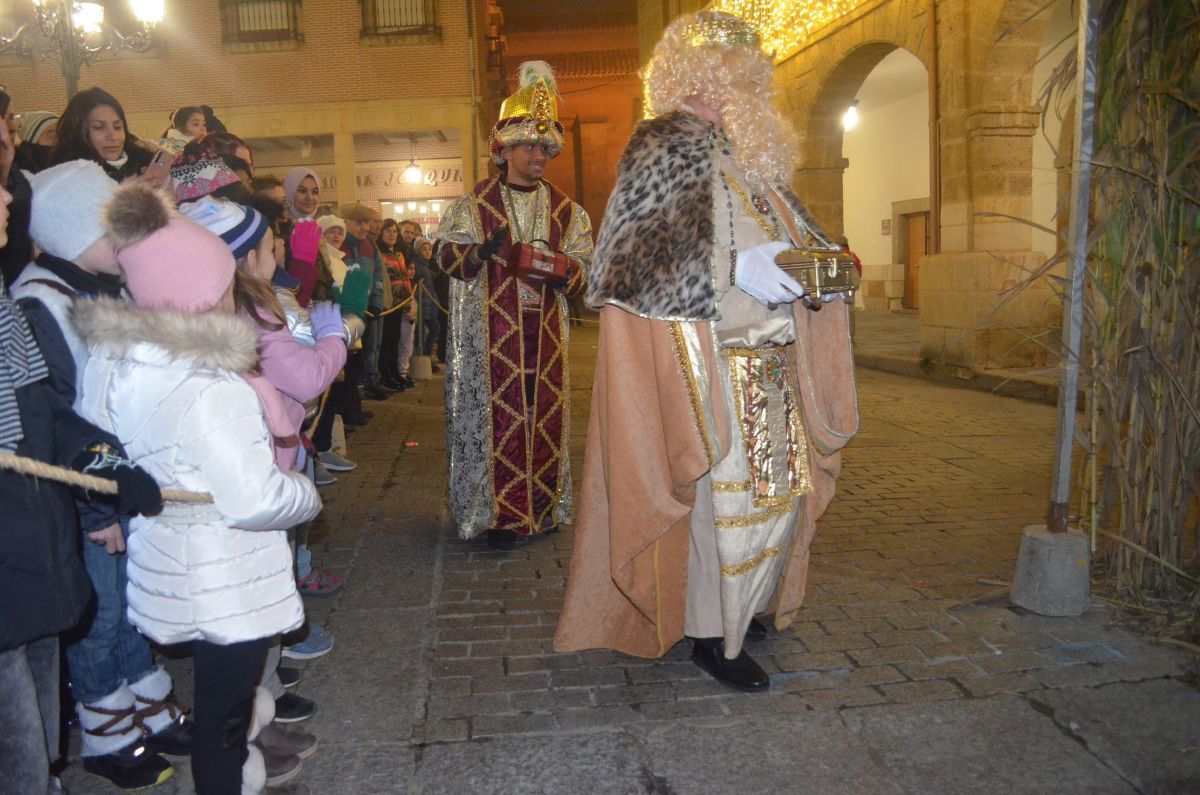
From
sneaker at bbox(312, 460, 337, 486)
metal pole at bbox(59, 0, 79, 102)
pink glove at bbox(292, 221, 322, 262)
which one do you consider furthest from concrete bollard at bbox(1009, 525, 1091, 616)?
metal pole at bbox(59, 0, 79, 102)

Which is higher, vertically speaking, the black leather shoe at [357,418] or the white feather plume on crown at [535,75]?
the white feather plume on crown at [535,75]

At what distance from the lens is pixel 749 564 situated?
3.08 metres

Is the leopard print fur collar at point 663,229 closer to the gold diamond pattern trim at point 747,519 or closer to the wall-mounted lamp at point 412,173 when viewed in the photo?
the gold diamond pattern trim at point 747,519

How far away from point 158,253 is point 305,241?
2557mm

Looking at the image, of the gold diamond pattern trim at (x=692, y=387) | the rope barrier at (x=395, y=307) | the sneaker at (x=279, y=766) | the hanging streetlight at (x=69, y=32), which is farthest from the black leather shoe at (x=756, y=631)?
the rope barrier at (x=395, y=307)

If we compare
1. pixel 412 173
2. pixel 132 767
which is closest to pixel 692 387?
pixel 132 767

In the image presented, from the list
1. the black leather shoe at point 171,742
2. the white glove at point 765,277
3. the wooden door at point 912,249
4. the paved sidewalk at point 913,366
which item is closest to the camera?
the black leather shoe at point 171,742

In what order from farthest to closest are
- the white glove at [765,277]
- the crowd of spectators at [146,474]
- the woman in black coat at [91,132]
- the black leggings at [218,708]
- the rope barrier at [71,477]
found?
the woman in black coat at [91,132], the white glove at [765,277], the black leggings at [218,708], the crowd of spectators at [146,474], the rope barrier at [71,477]

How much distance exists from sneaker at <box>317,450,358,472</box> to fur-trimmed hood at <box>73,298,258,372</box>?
4467mm

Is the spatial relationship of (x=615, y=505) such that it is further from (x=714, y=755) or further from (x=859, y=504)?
(x=859, y=504)

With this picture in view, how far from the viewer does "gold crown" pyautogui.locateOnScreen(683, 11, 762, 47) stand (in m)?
3.12

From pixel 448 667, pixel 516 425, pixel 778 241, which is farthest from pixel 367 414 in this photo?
pixel 778 241

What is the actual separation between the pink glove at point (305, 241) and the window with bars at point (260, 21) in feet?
63.1

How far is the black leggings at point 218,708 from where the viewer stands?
7.23 ft
